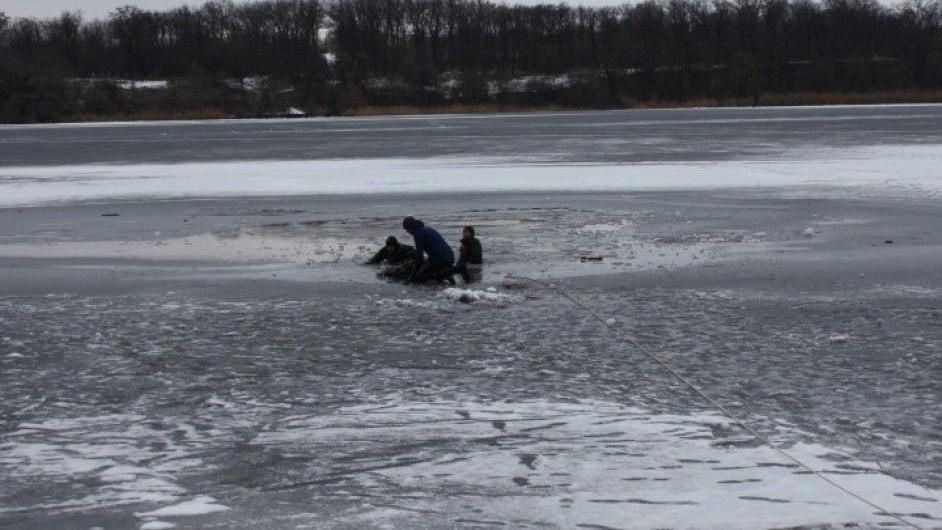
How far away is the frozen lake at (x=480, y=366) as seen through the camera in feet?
20.8

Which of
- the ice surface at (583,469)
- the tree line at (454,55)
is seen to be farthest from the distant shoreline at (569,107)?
the ice surface at (583,469)

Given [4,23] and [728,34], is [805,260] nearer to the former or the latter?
[728,34]

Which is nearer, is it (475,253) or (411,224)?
(411,224)

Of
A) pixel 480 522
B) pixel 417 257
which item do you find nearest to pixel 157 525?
pixel 480 522

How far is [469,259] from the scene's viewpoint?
14586mm

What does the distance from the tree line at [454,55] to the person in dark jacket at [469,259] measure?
80465 mm

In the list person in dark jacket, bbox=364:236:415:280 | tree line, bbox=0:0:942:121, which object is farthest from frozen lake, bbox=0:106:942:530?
tree line, bbox=0:0:942:121

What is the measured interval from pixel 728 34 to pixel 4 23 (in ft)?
261

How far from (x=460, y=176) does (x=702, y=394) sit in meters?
19.8

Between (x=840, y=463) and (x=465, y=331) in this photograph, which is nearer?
(x=840, y=463)

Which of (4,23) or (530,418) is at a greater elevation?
(4,23)

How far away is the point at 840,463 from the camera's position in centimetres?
677

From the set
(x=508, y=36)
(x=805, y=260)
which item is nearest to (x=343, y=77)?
(x=508, y=36)

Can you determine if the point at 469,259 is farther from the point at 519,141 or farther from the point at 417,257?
the point at 519,141
